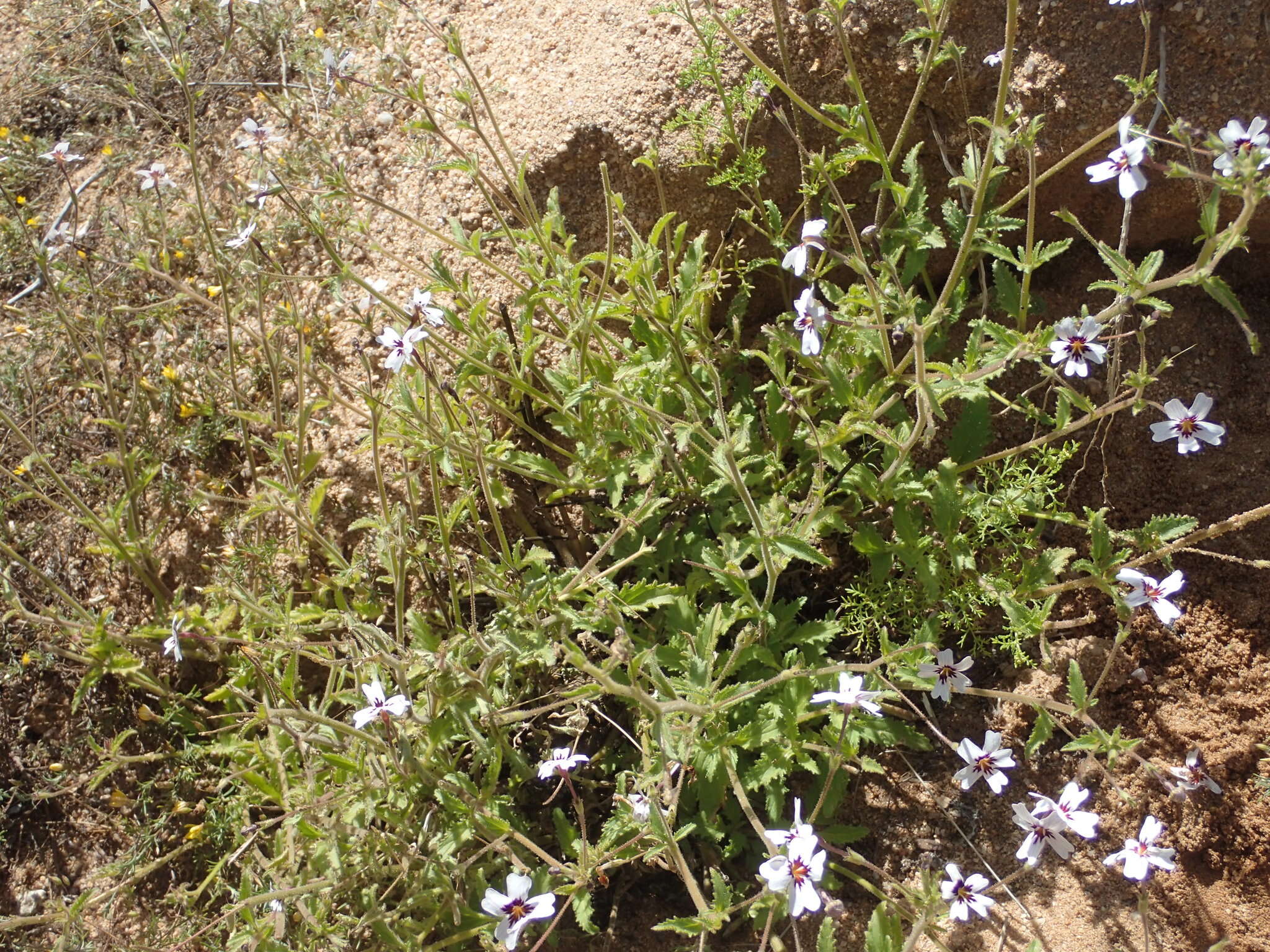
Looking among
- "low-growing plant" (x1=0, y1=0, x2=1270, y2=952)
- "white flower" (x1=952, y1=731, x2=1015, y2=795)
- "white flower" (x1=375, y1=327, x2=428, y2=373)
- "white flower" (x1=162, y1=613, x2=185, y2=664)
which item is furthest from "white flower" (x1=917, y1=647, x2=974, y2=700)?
"white flower" (x1=162, y1=613, x2=185, y2=664)

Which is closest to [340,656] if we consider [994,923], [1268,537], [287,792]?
[287,792]

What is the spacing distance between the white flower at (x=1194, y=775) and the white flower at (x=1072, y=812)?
21 cm

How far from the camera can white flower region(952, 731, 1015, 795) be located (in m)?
2.46

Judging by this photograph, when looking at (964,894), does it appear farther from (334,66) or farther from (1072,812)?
(334,66)

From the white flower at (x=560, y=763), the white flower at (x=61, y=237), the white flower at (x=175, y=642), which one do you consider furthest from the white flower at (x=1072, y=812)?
the white flower at (x=61, y=237)

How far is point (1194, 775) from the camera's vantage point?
256 centimetres

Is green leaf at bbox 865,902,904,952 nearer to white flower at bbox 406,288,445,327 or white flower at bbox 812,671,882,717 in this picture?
white flower at bbox 812,671,882,717

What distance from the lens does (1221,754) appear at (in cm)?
283

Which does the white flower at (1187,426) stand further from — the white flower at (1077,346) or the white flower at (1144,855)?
the white flower at (1144,855)

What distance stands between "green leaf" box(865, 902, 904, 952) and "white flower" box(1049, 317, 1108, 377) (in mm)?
1355

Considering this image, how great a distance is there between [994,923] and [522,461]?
186cm

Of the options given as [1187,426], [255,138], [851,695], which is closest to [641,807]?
[851,695]

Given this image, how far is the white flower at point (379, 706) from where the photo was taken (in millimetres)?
2246

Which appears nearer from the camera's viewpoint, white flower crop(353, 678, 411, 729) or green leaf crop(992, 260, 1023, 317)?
white flower crop(353, 678, 411, 729)
